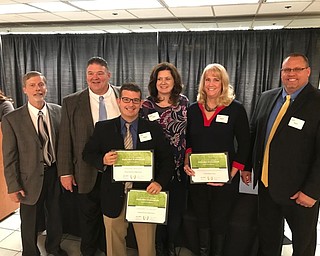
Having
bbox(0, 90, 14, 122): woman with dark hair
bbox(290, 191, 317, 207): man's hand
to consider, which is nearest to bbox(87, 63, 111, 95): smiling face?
bbox(0, 90, 14, 122): woman with dark hair

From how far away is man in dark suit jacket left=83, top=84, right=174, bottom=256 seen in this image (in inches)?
70.2

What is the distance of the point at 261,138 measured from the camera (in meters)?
2.07

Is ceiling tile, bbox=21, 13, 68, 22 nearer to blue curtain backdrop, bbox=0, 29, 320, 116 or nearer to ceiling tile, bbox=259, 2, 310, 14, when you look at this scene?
blue curtain backdrop, bbox=0, 29, 320, 116

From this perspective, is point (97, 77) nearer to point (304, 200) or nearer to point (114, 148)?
point (114, 148)

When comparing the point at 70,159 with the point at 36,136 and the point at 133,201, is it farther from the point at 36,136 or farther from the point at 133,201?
the point at 133,201

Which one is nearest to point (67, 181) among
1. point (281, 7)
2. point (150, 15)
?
point (150, 15)

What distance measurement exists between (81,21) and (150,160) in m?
4.47

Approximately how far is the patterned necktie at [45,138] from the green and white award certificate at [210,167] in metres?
1.18

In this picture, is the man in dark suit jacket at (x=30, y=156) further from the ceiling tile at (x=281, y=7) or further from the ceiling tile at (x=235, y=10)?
the ceiling tile at (x=281, y=7)

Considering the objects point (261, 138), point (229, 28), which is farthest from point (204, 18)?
point (261, 138)

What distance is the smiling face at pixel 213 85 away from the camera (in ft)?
6.45

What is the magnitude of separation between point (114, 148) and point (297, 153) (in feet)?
4.04

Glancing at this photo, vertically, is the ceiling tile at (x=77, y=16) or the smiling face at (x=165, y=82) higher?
the ceiling tile at (x=77, y=16)

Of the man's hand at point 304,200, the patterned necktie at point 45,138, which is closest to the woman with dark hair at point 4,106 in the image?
the patterned necktie at point 45,138
